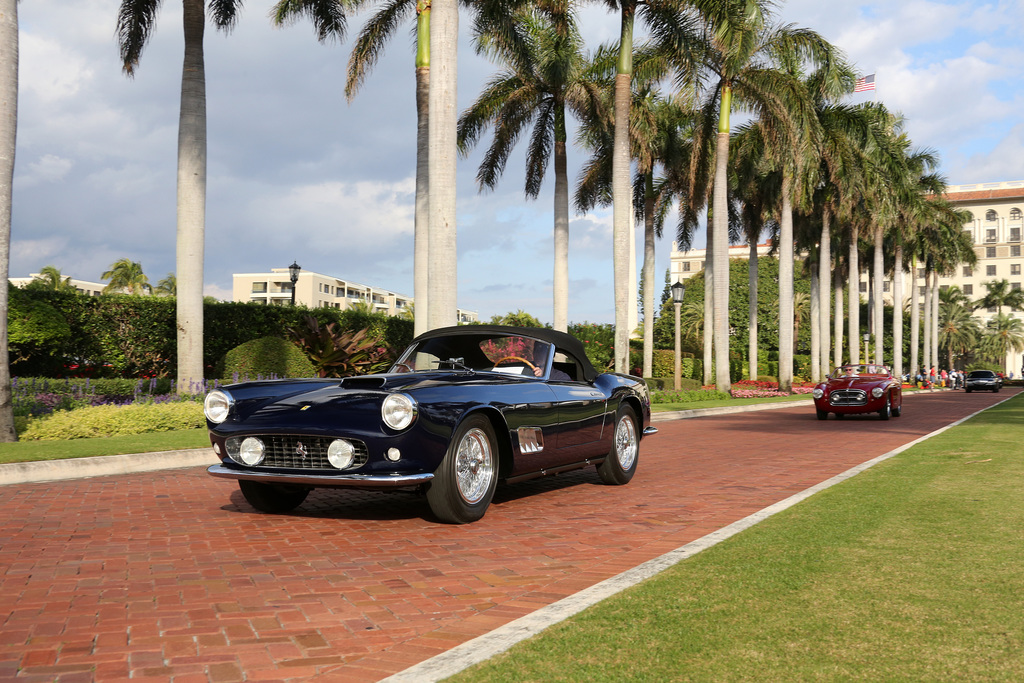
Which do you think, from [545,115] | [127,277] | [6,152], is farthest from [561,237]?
[127,277]

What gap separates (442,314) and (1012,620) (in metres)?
13.1

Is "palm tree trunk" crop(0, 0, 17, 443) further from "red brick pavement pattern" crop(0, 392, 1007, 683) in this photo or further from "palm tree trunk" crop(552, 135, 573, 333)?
"palm tree trunk" crop(552, 135, 573, 333)

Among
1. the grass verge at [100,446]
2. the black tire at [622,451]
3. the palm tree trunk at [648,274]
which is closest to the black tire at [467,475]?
the black tire at [622,451]

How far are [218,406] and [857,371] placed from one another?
19341 mm

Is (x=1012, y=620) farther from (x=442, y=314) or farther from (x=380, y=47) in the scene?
(x=380, y=47)

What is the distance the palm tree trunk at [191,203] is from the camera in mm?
17719

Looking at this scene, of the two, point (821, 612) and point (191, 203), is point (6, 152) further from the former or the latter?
point (821, 612)

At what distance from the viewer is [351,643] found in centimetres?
378

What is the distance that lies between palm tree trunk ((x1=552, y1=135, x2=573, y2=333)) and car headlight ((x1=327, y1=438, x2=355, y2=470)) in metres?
24.5

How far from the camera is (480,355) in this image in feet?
26.2

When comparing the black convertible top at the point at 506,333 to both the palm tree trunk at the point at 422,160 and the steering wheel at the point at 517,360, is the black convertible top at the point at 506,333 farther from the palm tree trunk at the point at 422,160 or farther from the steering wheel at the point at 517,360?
the palm tree trunk at the point at 422,160

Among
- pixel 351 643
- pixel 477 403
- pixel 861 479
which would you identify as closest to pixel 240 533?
pixel 477 403

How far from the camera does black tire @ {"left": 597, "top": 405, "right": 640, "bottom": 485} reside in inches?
341

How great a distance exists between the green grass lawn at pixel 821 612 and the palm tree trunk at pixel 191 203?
14.3 m
